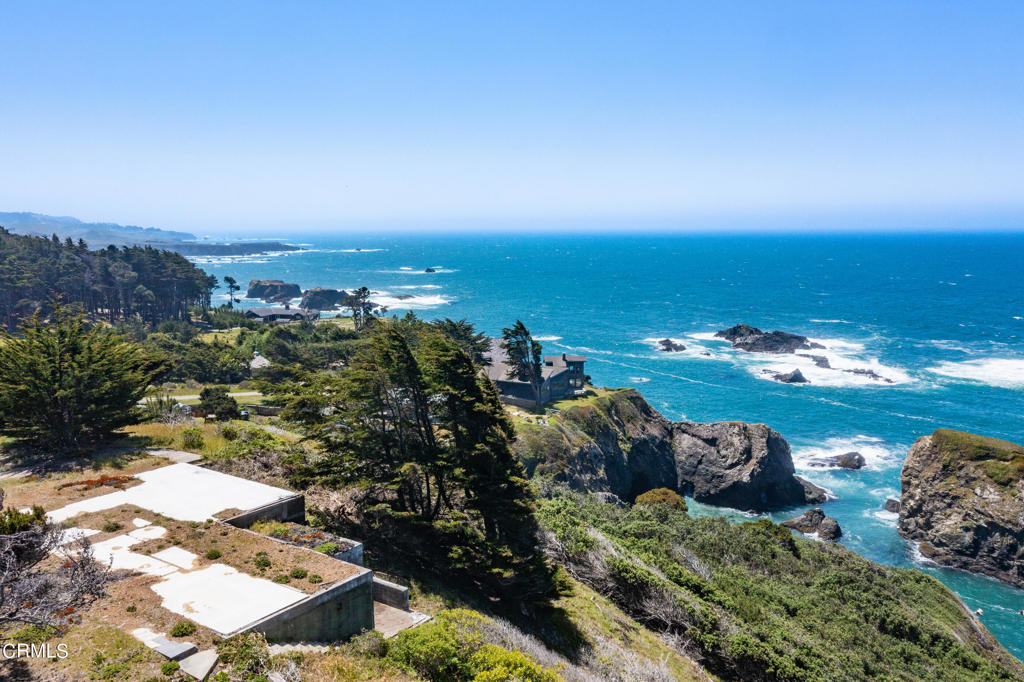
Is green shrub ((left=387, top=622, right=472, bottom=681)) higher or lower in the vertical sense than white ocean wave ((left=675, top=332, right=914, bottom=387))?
higher

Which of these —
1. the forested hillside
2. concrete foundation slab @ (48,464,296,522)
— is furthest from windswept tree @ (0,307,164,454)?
the forested hillside

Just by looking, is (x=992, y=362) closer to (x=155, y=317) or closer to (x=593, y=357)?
(x=593, y=357)

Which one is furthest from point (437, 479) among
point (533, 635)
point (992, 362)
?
point (992, 362)

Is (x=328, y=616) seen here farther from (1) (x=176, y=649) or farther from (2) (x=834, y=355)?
(2) (x=834, y=355)

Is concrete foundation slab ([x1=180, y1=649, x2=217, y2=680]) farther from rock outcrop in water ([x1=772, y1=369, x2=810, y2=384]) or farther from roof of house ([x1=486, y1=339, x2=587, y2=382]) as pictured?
rock outcrop in water ([x1=772, y1=369, x2=810, y2=384])

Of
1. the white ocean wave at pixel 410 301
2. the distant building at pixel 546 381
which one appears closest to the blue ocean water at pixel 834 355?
the white ocean wave at pixel 410 301

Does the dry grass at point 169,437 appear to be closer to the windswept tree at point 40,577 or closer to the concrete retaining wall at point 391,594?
the windswept tree at point 40,577

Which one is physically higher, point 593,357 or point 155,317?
point 155,317
